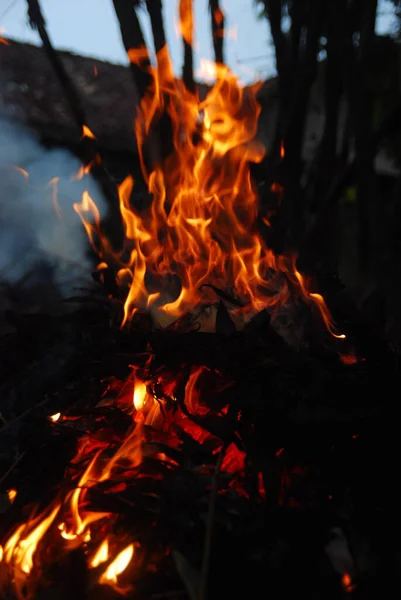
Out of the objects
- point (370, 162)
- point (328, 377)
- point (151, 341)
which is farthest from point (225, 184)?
point (328, 377)

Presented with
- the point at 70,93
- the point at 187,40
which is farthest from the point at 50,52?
the point at 187,40

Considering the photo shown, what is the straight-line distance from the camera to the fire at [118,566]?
1435 millimetres

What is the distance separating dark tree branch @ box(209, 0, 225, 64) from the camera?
11.9 ft

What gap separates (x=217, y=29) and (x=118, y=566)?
3728 millimetres

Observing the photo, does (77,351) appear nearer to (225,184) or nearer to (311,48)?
(225,184)

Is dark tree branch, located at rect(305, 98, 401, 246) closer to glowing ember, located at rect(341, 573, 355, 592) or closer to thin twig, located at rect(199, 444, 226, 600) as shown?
thin twig, located at rect(199, 444, 226, 600)

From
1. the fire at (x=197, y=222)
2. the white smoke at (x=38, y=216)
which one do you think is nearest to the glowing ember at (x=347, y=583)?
the fire at (x=197, y=222)

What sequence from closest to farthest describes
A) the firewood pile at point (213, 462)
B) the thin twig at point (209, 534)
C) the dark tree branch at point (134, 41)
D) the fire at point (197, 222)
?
the thin twig at point (209, 534)
the firewood pile at point (213, 462)
the fire at point (197, 222)
the dark tree branch at point (134, 41)

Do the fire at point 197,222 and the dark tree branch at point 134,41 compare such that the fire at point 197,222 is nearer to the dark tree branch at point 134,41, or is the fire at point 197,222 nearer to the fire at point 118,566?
the dark tree branch at point 134,41

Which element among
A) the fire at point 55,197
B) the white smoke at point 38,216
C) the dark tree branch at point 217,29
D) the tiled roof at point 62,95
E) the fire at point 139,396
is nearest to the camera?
the fire at point 139,396

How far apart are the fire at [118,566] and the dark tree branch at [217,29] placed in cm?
357

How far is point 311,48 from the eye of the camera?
10.8ft

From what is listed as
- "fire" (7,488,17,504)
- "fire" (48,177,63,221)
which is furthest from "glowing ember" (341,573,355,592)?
"fire" (48,177,63,221)

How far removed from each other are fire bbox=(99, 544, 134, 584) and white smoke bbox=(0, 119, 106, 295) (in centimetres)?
263
